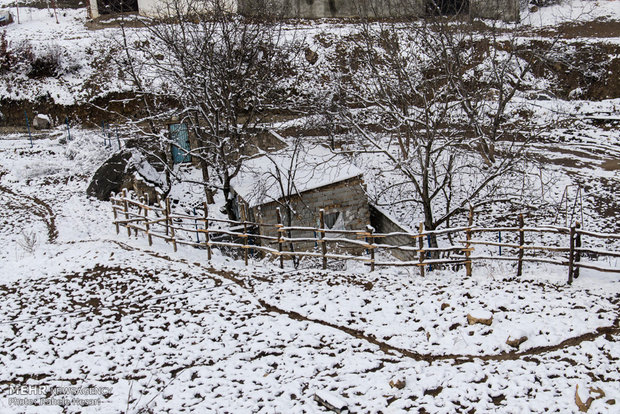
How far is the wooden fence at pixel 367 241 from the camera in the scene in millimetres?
9234

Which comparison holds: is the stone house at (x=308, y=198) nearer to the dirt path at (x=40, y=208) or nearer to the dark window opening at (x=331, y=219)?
the dark window opening at (x=331, y=219)

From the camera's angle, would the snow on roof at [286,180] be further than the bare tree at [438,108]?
Yes

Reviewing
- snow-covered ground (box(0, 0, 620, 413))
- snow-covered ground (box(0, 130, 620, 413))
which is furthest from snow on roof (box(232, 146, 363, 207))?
snow-covered ground (box(0, 130, 620, 413))

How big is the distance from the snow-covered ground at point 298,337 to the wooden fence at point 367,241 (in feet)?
1.35

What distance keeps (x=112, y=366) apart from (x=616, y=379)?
7.88 meters

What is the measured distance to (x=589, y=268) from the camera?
29.7 ft

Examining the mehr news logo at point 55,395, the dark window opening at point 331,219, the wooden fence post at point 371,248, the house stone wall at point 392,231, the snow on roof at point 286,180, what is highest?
the snow on roof at point 286,180

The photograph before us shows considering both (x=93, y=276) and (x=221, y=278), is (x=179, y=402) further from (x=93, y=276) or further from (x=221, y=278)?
(x=93, y=276)

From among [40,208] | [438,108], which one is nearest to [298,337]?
[438,108]

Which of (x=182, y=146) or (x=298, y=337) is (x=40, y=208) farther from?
(x=298, y=337)

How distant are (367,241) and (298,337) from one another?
6412 mm

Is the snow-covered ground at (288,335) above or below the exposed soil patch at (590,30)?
below

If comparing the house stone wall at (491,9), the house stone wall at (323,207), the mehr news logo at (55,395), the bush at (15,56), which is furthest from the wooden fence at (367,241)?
the bush at (15,56)

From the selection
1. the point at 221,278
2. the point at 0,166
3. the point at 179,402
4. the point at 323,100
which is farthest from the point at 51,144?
the point at 179,402
